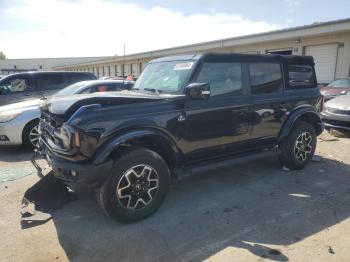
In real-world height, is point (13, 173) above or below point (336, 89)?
below

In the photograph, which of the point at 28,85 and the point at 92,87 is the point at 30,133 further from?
the point at 28,85

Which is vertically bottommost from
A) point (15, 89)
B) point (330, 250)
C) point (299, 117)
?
point (330, 250)

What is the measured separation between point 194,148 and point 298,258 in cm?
182

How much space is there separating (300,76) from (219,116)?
2.10m

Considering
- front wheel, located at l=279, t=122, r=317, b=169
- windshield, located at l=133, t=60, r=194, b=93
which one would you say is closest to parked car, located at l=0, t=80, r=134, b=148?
windshield, located at l=133, t=60, r=194, b=93

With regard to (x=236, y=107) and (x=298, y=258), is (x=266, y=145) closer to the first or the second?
(x=236, y=107)

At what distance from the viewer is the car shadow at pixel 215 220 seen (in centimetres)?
320

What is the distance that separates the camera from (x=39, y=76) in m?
9.18

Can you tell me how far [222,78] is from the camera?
4.54m

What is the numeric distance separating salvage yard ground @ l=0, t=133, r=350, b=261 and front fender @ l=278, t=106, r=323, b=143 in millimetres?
745

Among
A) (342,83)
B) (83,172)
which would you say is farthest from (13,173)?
(342,83)

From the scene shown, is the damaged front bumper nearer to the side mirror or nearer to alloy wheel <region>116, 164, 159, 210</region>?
alloy wheel <region>116, 164, 159, 210</region>

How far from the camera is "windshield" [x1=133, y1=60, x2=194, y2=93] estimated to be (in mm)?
4293

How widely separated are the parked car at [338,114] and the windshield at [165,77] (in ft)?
17.7
